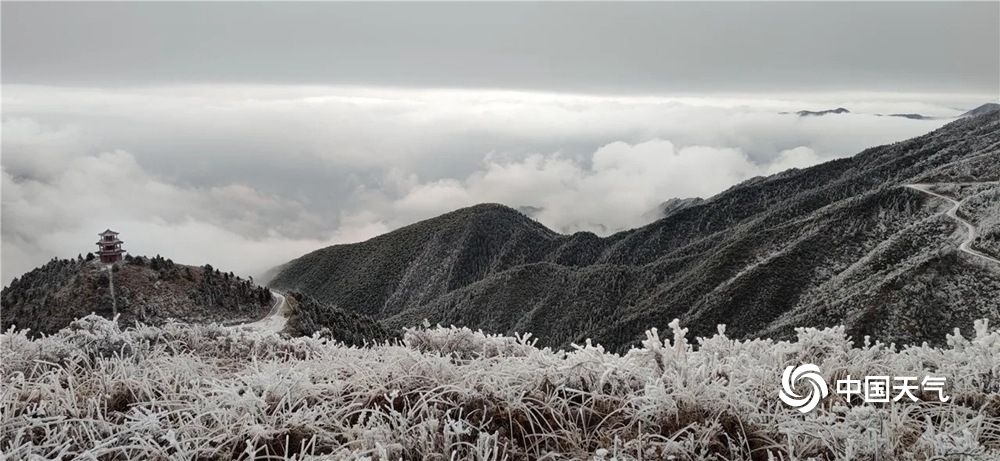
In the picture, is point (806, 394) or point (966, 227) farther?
point (966, 227)

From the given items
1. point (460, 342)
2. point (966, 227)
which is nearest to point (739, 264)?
point (966, 227)

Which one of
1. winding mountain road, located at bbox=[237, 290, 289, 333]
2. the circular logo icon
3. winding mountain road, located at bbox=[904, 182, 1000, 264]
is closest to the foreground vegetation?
the circular logo icon

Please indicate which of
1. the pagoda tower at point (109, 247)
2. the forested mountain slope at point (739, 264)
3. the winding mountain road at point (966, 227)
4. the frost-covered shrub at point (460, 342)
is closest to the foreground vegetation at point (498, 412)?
the frost-covered shrub at point (460, 342)

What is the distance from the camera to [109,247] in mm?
54719

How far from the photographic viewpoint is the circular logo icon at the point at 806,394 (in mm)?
3286

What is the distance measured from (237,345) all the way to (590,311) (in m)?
91.3

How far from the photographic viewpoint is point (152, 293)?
5153cm

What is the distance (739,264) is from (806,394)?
87755 mm

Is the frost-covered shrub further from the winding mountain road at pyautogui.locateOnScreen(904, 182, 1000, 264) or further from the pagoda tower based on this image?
the winding mountain road at pyautogui.locateOnScreen(904, 182, 1000, 264)

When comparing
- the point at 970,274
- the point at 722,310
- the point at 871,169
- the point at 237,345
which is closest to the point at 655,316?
the point at 722,310

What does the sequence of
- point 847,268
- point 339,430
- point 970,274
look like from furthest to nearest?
point 847,268
point 970,274
point 339,430

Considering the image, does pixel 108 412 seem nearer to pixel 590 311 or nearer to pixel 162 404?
pixel 162 404

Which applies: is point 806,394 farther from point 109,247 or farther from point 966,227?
point 966,227

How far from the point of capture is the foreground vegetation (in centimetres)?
272
